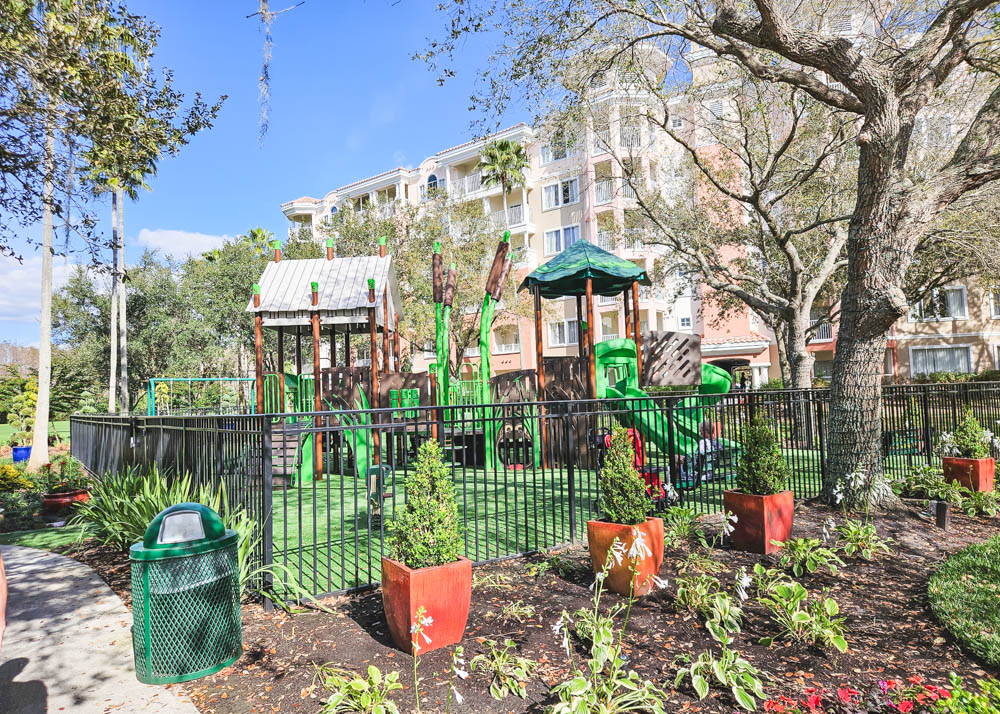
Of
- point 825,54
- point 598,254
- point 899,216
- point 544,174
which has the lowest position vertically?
point 899,216

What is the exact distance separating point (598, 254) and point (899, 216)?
21.3 feet

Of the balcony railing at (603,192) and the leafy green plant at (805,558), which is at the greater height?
the balcony railing at (603,192)

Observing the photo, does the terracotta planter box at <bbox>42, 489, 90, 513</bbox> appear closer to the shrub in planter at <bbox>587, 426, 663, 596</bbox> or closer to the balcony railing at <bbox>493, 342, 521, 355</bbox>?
the shrub in planter at <bbox>587, 426, 663, 596</bbox>

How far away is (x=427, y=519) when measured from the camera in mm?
3943


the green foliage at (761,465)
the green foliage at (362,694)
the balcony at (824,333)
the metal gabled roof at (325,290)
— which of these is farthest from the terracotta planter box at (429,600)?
the balcony at (824,333)

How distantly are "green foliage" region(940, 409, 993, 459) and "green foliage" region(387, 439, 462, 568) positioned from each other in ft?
25.2

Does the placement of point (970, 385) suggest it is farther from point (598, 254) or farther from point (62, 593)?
point (62, 593)

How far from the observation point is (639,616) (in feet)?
Answer: 14.1

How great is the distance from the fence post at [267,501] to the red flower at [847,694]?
3696 mm

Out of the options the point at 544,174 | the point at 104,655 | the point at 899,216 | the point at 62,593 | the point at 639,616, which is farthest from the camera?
the point at 544,174

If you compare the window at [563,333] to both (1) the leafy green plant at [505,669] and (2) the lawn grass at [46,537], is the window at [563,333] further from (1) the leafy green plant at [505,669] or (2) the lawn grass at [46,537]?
(1) the leafy green plant at [505,669]

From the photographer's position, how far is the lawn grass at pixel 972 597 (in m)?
3.73

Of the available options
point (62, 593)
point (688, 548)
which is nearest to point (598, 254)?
point (688, 548)

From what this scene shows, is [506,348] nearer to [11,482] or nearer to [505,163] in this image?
[505,163]
